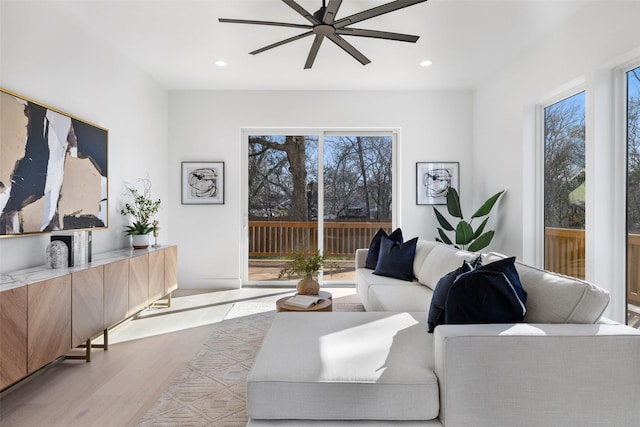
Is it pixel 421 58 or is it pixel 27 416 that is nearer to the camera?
pixel 27 416

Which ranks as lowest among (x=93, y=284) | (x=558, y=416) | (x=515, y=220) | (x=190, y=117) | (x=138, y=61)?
(x=558, y=416)

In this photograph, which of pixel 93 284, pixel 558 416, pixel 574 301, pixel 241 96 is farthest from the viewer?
pixel 241 96

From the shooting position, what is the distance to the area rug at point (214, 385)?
1832 mm

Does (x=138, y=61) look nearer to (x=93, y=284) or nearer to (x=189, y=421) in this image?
(x=93, y=284)

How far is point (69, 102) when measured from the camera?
2844 millimetres

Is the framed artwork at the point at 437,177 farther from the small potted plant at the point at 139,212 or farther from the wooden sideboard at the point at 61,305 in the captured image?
the wooden sideboard at the point at 61,305

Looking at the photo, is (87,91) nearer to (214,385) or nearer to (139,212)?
(139,212)

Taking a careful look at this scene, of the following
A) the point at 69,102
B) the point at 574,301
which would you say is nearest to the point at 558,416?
the point at 574,301

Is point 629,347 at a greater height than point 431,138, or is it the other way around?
point 431,138

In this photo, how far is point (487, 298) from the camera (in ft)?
5.26

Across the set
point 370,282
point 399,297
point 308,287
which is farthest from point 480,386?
point 370,282

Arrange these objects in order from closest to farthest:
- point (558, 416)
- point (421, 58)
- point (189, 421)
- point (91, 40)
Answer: point (558, 416)
point (189, 421)
point (91, 40)
point (421, 58)

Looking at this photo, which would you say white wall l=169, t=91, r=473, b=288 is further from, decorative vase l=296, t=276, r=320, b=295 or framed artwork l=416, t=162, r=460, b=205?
decorative vase l=296, t=276, r=320, b=295

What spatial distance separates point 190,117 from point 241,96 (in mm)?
735
